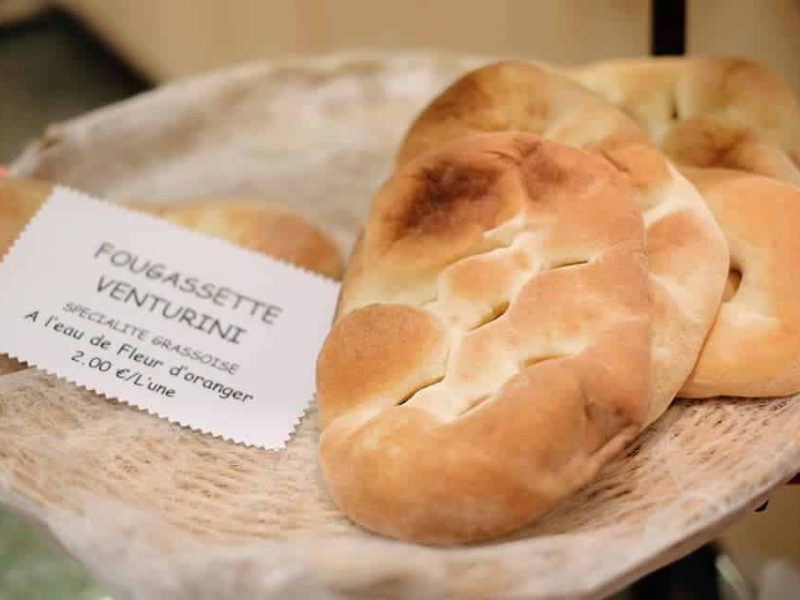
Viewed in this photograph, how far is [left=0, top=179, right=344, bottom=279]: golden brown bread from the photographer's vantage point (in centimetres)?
58

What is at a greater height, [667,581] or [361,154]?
[361,154]

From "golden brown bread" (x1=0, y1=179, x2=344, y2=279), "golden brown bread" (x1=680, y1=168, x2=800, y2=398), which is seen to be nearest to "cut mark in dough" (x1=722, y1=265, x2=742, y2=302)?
"golden brown bread" (x1=680, y1=168, x2=800, y2=398)

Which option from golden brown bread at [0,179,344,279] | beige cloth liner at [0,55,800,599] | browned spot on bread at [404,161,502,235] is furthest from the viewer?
golden brown bread at [0,179,344,279]

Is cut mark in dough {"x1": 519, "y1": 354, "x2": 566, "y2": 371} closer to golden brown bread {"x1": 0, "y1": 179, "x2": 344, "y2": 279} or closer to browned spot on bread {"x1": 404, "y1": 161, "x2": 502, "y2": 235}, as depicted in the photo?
browned spot on bread {"x1": 404, "y1": 161, "x2": 502, "y2": 235}

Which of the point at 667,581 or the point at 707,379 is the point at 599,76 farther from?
the point at 667,581

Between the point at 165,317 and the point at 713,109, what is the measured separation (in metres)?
0.30

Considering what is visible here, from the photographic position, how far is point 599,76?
1.96 feet

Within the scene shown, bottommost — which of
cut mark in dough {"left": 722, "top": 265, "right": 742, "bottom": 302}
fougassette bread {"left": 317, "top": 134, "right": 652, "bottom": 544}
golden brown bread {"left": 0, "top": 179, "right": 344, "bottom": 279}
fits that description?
golden brown bread {"left": 0, "top": 179, "right": 344, "bottom": 279}

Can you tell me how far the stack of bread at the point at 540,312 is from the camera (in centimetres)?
38

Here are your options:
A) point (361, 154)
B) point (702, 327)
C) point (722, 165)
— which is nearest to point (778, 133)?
point (722, 165)

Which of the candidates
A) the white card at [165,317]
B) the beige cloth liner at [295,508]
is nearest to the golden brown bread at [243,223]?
the white card at [165,317]

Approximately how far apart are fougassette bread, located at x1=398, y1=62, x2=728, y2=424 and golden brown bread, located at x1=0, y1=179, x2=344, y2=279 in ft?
0.24

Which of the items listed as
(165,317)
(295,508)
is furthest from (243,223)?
(295,508)

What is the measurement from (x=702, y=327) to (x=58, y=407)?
10.9 inches
